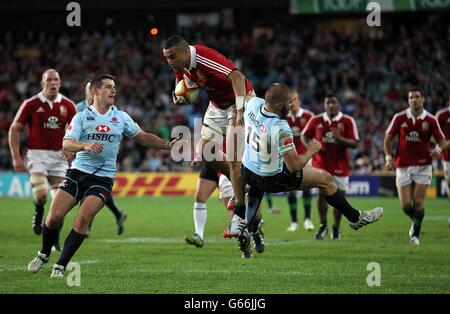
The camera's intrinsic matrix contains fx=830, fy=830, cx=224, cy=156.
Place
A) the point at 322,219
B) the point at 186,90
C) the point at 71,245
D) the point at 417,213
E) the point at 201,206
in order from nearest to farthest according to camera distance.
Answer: the point at 71,245, the point at 186,90, the point at 201,206, the point at 417,213, the point at 322,219

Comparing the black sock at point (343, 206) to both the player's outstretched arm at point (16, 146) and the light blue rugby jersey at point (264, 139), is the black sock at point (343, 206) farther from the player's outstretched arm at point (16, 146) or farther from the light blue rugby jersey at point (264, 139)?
the player's outstretched arm at point (16, 146)

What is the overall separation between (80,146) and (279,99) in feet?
8.33

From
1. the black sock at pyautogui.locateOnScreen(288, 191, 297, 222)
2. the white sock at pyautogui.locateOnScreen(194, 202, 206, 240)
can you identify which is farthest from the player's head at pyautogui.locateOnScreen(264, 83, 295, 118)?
the black sock at pyautogui.locateOnScreen(288, 191, 297, 222)

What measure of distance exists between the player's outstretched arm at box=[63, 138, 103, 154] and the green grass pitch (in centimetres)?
148

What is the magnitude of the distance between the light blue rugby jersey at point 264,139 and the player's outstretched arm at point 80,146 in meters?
2.04

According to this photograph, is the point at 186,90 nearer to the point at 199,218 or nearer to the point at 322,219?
the point at 199,218

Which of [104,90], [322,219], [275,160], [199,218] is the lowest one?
[322,219]

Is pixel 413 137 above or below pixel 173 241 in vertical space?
above

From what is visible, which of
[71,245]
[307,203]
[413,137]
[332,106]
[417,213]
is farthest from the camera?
[307,203]

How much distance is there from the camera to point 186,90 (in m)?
11.1

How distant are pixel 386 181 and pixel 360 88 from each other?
601 centimetres

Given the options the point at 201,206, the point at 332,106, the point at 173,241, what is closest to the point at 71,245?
the point at 201,206
